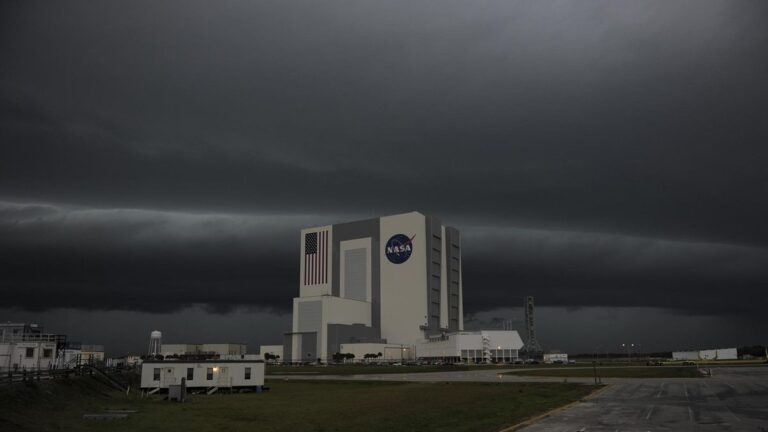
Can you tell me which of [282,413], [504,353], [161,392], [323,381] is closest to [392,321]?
[504,353]

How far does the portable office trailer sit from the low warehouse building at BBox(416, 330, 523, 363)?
11001cm

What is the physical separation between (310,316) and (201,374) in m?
115

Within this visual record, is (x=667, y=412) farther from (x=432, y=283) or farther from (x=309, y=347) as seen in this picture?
(x=309, y=347)

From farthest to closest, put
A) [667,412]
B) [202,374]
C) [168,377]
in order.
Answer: [202,374] → [168,377] → [667,412]

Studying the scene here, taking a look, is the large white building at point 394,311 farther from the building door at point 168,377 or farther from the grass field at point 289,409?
the grass field at point 289,409

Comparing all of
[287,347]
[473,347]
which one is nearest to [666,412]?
[473,347]

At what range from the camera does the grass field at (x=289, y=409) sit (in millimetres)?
39438

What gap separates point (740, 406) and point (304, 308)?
154924 millimetres

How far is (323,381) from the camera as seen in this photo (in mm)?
95875

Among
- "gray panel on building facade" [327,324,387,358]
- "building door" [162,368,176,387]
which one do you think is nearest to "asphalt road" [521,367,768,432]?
"building door" [162,368,176,387]

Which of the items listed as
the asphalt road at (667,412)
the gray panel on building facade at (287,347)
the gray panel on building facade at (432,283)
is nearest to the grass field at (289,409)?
the asphalt road at (667,412)

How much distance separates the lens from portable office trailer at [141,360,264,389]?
7381cm

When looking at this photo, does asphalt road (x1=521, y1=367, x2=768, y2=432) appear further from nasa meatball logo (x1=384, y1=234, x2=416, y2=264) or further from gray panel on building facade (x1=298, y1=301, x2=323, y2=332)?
nasa meatball logo (x1=384, y1=234, x2=416, y2=264)

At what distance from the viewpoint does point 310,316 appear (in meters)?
190
